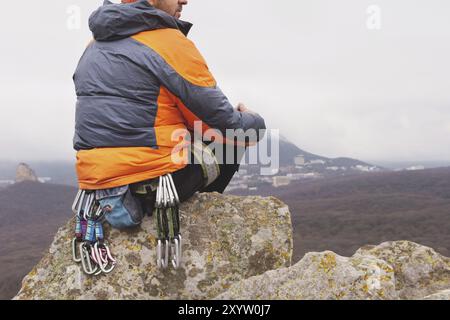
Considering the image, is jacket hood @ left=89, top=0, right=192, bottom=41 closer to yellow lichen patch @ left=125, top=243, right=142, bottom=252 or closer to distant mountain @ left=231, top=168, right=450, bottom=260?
yellow lichen patch @ left=125, top=243, right=142, bottom=252

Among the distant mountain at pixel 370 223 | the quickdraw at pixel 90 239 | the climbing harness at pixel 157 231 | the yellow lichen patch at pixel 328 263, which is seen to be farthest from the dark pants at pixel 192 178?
the distant mountain at pixel 370 223

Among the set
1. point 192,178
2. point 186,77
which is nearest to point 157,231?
point 192,178

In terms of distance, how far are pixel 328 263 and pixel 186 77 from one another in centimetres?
258

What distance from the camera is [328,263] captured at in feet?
14.9

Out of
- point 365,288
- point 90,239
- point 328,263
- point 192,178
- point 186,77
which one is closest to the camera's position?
point 365,288

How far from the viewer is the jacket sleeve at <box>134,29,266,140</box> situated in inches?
203

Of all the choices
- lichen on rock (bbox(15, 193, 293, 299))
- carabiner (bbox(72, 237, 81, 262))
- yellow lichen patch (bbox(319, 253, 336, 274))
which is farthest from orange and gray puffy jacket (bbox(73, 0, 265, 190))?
yellow lichen patch (bbox(319, 253, 336, 274))

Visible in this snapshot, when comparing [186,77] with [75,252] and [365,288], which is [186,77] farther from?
[365,288]

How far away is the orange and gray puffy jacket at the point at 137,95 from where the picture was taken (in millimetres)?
5180

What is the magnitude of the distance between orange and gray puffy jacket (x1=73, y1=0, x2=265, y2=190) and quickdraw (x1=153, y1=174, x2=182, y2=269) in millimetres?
220

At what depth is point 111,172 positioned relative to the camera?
5230mm

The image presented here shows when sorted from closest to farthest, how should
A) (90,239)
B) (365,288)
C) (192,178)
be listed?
(365,288) → (90,239) → (192,178)
